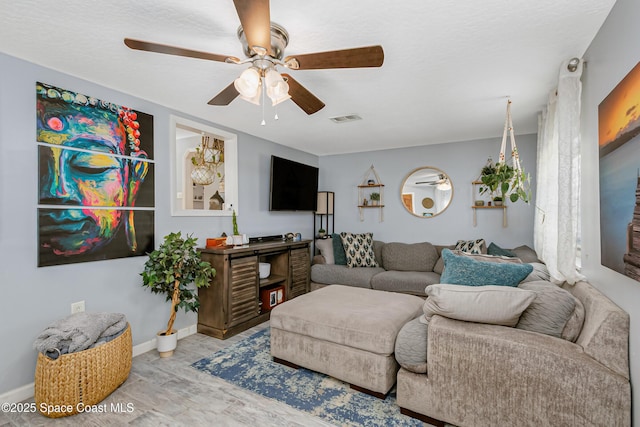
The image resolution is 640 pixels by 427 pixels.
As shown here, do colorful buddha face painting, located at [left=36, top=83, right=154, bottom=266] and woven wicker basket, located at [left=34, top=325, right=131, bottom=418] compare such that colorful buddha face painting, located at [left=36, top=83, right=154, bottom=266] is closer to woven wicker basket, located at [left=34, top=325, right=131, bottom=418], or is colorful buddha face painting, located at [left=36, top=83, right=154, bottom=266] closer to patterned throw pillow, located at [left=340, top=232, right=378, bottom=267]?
woven wicker basket, located at [left=34, top=325, right=131, bottom=418]

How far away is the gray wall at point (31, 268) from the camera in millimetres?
2088

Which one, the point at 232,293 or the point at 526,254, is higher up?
the point at 526,254

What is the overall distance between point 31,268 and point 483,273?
327cm

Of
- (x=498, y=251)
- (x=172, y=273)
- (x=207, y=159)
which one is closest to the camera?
(x=172, y=273)

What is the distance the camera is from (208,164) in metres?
4.58

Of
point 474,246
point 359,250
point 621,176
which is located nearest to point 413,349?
point 621,176

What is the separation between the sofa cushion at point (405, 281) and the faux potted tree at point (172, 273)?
2322 mm

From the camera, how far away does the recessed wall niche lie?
3.21 meters

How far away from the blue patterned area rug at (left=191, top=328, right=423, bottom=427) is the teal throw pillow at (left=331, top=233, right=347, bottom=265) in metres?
2.07

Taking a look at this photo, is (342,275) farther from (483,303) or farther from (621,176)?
(621,176)

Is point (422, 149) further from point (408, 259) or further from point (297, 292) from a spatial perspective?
point (297, 292)

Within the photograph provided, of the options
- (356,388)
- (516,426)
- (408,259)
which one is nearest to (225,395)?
(356,388)

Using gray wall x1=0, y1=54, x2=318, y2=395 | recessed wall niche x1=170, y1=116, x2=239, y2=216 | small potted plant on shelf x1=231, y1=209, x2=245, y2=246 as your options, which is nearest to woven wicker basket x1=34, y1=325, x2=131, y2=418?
gray wall x1=0, y1=54, x2=318, y2=395

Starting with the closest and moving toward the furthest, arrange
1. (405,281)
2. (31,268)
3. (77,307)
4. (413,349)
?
(413,349) → (31,268) → (77,307) → (405,281)
